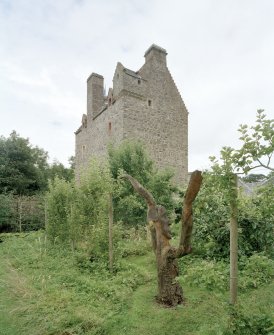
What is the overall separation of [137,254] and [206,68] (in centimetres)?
902

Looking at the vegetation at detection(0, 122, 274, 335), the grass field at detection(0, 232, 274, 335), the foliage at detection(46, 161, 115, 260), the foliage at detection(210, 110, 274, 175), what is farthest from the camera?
the foliage at detection(46, 161, 115, 260)

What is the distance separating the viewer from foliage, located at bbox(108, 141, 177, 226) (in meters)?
10.1

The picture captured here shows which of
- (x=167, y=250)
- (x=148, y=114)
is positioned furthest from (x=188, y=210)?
(x=148, y=114)

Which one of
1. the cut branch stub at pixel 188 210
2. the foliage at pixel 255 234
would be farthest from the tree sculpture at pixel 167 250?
the foliage at pixel 255 234

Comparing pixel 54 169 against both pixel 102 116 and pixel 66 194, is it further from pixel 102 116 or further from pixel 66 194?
pixel 66 194

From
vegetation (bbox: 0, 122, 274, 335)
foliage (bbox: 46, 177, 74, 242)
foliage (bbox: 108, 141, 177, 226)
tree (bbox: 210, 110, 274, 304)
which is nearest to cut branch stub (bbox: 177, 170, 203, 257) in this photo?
vegetation (bbox: 0, 122, 274, 335)

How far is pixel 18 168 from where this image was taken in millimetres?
22422

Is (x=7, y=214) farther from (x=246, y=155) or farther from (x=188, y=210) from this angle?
(x=246, y=155)

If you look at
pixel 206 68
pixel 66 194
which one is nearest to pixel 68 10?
pixel 66 194

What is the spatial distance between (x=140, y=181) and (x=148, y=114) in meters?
6.66

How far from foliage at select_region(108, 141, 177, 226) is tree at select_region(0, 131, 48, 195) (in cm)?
1275

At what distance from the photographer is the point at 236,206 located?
2.85 m

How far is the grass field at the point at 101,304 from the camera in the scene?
3525 millimetres

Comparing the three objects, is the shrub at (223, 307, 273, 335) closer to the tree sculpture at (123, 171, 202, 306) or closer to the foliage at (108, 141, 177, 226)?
the tree sculpture at (123, 171, 202, 306)
